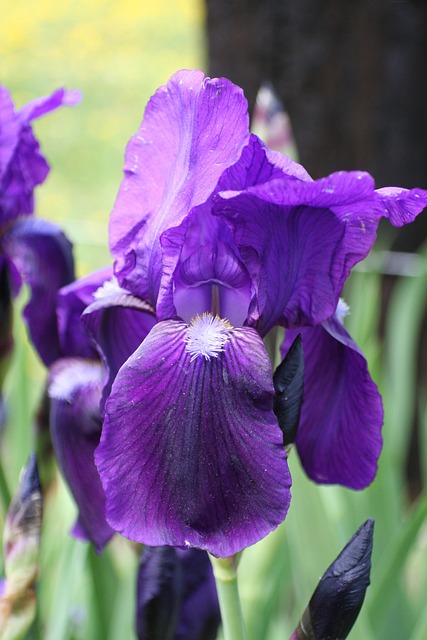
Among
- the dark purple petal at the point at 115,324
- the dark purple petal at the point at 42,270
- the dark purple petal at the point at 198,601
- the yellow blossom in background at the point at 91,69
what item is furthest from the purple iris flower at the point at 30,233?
the yellow blossom in background at the point at 91,69

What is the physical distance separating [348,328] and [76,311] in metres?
0.76

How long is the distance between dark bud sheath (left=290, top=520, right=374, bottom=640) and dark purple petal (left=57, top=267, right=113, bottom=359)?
0.99 ft

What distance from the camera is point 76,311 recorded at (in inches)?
31.6

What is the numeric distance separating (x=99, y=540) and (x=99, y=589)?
33 centimetres

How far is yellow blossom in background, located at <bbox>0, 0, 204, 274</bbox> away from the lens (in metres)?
4.33

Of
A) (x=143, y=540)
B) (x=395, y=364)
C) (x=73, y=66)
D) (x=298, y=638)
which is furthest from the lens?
(x=73, y=66)


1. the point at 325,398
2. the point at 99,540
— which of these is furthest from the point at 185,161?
the point at 99,540

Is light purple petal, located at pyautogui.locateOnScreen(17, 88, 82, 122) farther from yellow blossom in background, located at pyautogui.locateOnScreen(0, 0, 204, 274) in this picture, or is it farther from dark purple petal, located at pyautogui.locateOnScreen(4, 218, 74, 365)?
yellow blossom in background, located at pyautogui.locateOnScreen(0, 0, 204, 274)

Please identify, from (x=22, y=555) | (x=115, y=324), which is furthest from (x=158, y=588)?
(x=115, y=324)

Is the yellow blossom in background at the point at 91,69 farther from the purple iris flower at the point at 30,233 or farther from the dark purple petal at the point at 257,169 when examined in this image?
the dark purple petal at the point at 257,169

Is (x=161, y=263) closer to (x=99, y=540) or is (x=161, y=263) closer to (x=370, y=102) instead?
(x=99, y=540)

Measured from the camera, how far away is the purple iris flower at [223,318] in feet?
1.80

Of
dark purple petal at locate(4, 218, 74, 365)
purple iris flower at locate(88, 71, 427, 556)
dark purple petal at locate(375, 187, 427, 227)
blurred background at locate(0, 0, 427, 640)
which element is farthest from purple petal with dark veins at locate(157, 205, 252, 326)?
blurred background at locate(0, 0, 427, 640)

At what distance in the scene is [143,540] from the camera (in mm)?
543
